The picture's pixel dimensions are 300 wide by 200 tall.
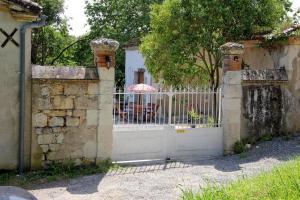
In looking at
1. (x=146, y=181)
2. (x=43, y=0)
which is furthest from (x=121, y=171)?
(x=43, y=0)

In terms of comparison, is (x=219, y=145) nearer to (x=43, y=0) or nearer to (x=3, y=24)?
(x=3, y=24)

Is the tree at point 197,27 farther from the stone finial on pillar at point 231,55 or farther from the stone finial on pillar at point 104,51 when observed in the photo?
the stone finial on pillar at point 104,51

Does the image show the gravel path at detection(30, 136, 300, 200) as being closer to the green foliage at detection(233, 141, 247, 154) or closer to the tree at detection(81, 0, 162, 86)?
the green foliage at detection(233, 141, 247, 154)

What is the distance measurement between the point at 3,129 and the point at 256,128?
6.47 m

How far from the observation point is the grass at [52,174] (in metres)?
8.05

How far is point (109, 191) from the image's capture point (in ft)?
25.1

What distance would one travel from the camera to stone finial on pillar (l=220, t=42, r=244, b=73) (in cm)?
1038

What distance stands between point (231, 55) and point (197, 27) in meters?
2.48

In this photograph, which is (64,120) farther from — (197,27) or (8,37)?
(197,27)

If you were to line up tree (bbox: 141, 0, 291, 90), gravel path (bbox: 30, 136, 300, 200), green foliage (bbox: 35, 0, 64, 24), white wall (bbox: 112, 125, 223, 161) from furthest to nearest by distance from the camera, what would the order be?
green foliage (bbox: 35, 0, 64, 24), tree (bbox: 141, 0, 291, 90), white wall (bbox: 112, 125, 223, 161), gravel path (bbox: 30, 136, 300, 200)

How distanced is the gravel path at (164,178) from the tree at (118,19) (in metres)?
15.6

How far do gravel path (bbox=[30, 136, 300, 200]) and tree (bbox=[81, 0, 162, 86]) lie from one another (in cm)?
1562

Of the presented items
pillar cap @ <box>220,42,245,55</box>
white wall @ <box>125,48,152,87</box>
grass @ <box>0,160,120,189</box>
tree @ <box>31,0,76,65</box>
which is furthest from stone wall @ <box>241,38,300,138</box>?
tree @ <box>31,0,76,65</box>

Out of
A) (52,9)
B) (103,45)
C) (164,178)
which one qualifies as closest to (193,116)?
(164,178)
